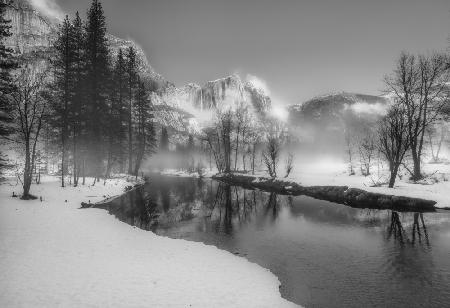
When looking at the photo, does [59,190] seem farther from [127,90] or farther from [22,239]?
[127,90]

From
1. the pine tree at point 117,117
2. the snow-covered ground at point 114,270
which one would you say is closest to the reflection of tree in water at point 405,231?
the snow-covered ground at point 114,270

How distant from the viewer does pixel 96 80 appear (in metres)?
35.4

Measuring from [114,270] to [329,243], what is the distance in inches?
429

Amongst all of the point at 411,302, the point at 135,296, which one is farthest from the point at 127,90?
the point at 411,302

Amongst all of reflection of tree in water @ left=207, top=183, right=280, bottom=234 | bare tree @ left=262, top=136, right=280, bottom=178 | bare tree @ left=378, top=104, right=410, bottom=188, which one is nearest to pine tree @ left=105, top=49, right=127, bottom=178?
reflection of tree in water @ left=207, top=183, right=280, bottom=234

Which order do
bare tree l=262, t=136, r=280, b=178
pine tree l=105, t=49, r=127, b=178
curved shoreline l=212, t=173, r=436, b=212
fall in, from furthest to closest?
bare tree l=262, t=136, r=280, b=178
pine tree l=105, t=49, r=127, b=178
curved shoreline l=212, t=173, r=436, b=212

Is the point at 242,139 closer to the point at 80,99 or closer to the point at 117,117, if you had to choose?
the point at 117,117

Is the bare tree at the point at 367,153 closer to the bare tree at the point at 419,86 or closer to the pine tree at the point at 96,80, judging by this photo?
the bare tree at the point at 419,86

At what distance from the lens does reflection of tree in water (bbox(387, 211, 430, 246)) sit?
16566mm

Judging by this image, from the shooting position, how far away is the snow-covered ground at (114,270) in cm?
904

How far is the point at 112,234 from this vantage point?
16031 millimetres

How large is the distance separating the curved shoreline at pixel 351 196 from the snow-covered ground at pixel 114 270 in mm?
18033

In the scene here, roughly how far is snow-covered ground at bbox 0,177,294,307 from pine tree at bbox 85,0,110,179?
17.9 meters

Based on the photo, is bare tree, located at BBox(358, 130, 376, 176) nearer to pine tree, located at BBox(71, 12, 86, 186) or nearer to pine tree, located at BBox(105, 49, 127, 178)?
pine tree, located at BBox(105, 49, 127, 178)
